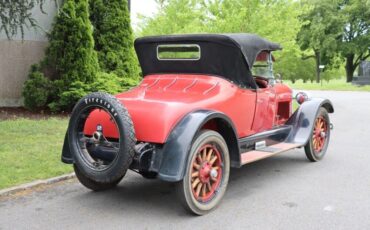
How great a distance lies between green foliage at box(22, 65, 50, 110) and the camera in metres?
11.2

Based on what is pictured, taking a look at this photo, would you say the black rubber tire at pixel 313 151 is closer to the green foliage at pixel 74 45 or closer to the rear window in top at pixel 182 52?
the rear window in top at pixel 182 52

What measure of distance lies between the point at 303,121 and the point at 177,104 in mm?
2818

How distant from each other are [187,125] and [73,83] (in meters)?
7.09

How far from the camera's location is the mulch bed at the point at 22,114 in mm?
10479

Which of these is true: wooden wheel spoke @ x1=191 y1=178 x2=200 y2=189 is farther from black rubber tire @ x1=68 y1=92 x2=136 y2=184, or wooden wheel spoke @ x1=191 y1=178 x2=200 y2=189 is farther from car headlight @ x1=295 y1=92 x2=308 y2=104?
car headlight @ x1=295 y1=92 x2=308 y2=104

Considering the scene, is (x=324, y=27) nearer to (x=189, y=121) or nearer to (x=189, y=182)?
(x=189, y=121)

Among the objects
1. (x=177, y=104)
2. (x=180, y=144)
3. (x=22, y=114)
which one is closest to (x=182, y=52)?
(x=177, y=104)

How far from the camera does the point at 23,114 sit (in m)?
10.9

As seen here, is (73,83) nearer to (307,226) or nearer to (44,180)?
(44,180)

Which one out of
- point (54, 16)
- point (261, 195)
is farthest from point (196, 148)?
point (54, 16)

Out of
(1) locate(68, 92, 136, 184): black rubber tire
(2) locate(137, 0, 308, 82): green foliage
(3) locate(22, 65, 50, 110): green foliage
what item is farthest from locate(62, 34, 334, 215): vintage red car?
(2) locate(137, 0, 308, 82): green foliage

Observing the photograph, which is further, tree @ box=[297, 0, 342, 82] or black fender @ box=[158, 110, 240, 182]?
tree @ box=[297, 0, 342, 82]

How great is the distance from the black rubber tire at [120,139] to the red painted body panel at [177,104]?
0.26 metres

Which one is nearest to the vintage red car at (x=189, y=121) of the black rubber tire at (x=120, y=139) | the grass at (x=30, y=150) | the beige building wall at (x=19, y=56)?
the black rubber tire at (x=120, y=139)
